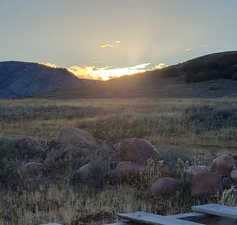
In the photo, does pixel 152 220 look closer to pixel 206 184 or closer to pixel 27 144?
pixel 206 184

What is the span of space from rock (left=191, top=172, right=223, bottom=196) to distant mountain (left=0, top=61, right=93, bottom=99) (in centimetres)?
13810

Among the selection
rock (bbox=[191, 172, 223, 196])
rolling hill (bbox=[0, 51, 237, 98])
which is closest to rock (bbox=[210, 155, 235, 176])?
rock (bbox=[191, 172, 223, 196])

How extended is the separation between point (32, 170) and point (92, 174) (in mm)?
1481

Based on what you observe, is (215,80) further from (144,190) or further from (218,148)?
(144,190)

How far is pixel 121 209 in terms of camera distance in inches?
270

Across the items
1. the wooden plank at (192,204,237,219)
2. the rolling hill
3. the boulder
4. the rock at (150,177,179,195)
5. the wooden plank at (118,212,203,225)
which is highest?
the rolling hill

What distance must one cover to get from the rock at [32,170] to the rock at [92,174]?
0.86 m

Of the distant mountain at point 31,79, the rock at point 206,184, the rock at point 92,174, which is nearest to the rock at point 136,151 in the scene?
the rock at point 92,174

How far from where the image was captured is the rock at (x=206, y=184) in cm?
742

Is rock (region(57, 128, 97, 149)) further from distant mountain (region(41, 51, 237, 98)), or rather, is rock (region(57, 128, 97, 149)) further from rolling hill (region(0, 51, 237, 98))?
distant mountain (region(41, 51, 237, 98))

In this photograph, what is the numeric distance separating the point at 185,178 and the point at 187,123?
14.5 meters

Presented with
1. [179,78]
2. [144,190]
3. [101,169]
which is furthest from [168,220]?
[179,78]

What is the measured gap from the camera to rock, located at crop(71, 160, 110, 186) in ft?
28.6

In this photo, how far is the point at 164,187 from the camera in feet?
25.6
